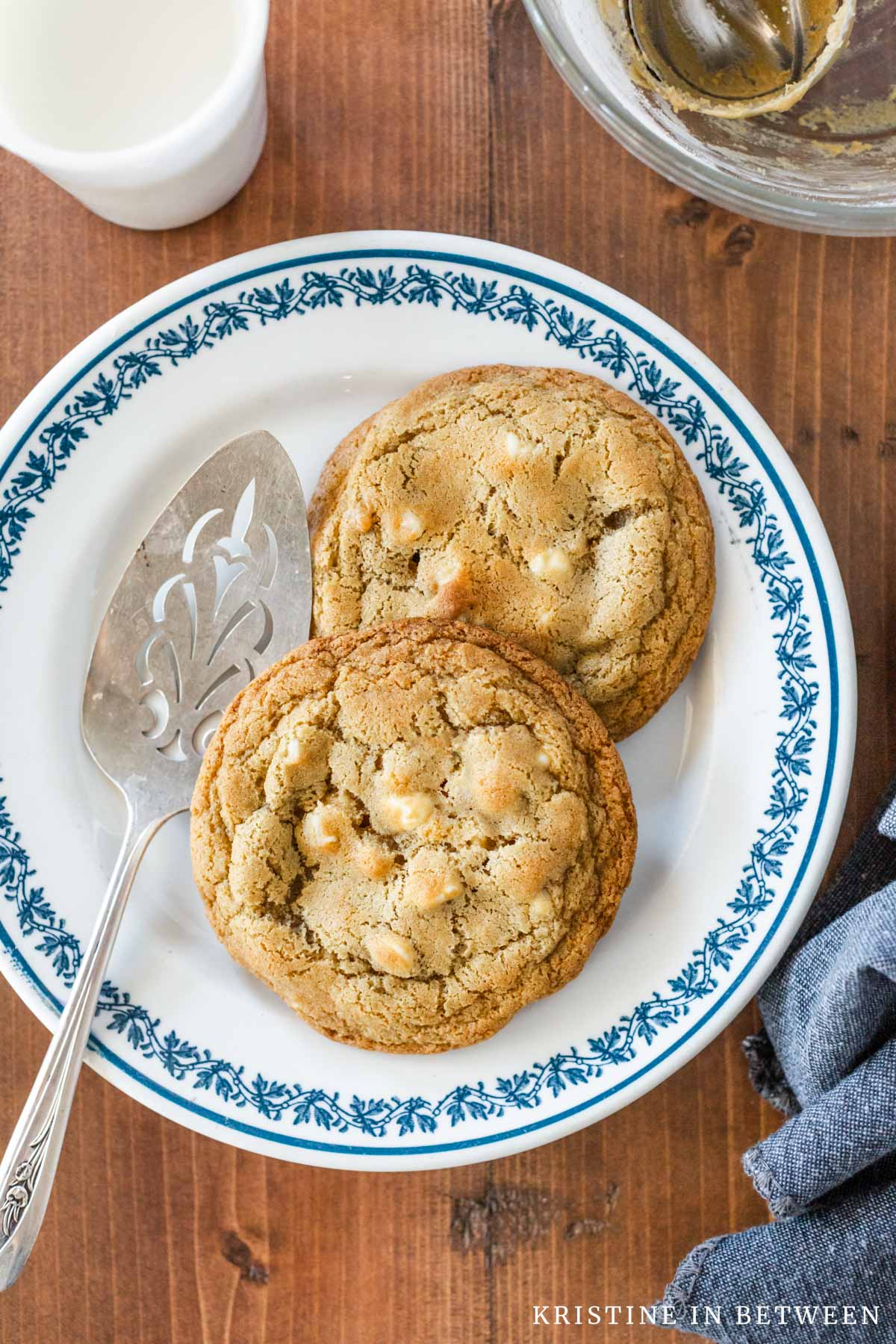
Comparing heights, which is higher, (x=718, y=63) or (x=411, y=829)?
(x=718, y=63)

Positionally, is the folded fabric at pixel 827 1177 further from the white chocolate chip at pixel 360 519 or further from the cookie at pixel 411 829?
the white chocolate chip at pixel 360 519

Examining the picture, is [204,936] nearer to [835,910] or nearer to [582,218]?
[835,910]

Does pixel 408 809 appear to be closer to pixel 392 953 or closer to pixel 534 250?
pixel 392 953

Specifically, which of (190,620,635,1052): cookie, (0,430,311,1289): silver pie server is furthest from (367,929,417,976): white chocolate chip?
(0,430,311,1289): silver pie server

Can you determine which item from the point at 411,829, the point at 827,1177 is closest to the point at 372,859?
the point at 411,829

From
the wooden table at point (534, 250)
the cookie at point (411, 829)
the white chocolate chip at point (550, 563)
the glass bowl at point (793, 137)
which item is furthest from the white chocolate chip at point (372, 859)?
the glass bowl at point (793, 137)

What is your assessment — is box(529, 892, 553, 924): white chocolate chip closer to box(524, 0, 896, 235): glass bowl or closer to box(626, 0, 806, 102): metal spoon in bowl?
box(524, 0, 896, 235): glass bowl

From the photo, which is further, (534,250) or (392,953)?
(534,250)

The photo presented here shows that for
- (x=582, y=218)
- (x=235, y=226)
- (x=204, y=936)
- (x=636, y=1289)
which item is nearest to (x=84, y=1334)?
(x=204, y=936)
